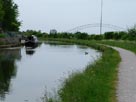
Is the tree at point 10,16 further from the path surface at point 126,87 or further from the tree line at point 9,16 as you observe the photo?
the path surface at point 126,87

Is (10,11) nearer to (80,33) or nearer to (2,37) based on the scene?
(2,37)

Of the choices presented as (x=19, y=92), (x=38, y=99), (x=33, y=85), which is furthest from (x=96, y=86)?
(x=33, y=85)

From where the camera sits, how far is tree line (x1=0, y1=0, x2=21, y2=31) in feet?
219

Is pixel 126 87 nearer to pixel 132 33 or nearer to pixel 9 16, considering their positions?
pixel 132 33

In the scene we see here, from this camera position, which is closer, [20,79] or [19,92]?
[19,92]

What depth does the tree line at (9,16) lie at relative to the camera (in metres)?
66.6

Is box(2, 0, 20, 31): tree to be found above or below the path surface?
above

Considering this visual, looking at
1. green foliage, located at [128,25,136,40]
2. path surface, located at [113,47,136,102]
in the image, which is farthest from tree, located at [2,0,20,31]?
path surface, located at [113,47,136,102]

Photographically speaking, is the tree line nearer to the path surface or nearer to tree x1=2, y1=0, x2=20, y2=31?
tree x1=2, y1=0, x2=20, y2=31

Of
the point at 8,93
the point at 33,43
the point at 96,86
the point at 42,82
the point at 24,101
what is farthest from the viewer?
the point at 33,43

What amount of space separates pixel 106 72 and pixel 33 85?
3.12m

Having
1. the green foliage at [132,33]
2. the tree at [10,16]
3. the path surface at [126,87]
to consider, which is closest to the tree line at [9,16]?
the tree at [10,16]

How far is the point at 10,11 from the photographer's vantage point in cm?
6712

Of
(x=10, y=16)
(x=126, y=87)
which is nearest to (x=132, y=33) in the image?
(x=10, y=16)
